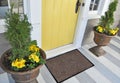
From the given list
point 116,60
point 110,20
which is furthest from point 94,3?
point 116,60

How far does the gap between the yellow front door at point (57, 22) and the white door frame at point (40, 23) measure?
0.11m

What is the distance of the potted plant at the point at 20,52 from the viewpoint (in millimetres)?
1121

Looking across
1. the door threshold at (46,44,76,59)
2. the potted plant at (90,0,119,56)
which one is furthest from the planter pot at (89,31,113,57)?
the door threshold at (46,44,76,59)

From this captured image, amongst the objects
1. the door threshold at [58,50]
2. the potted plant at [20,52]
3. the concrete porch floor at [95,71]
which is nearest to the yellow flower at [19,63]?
the potted plant at [20,52]

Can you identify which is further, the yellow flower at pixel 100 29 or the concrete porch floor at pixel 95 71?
the yellow flower at pixel 100 29

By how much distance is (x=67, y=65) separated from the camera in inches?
84.7

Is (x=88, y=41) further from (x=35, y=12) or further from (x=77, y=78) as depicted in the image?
(x=35, y=12)

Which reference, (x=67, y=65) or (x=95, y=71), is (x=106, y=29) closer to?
(x=95, y=71)

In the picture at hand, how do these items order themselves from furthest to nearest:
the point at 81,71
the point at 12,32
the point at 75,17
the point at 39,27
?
the point at 75,17 → the point at 81,71 → the point at 39,27 → the point at 12,32

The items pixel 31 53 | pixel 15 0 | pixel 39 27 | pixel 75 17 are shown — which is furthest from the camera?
pixel 75 17

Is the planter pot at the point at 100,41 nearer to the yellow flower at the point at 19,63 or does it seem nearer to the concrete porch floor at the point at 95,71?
the concrete porch floor at the point at 95,71

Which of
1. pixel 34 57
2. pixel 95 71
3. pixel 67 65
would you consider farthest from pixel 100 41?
pixel 34 57

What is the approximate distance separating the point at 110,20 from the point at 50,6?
1.13m

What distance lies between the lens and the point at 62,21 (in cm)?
215
